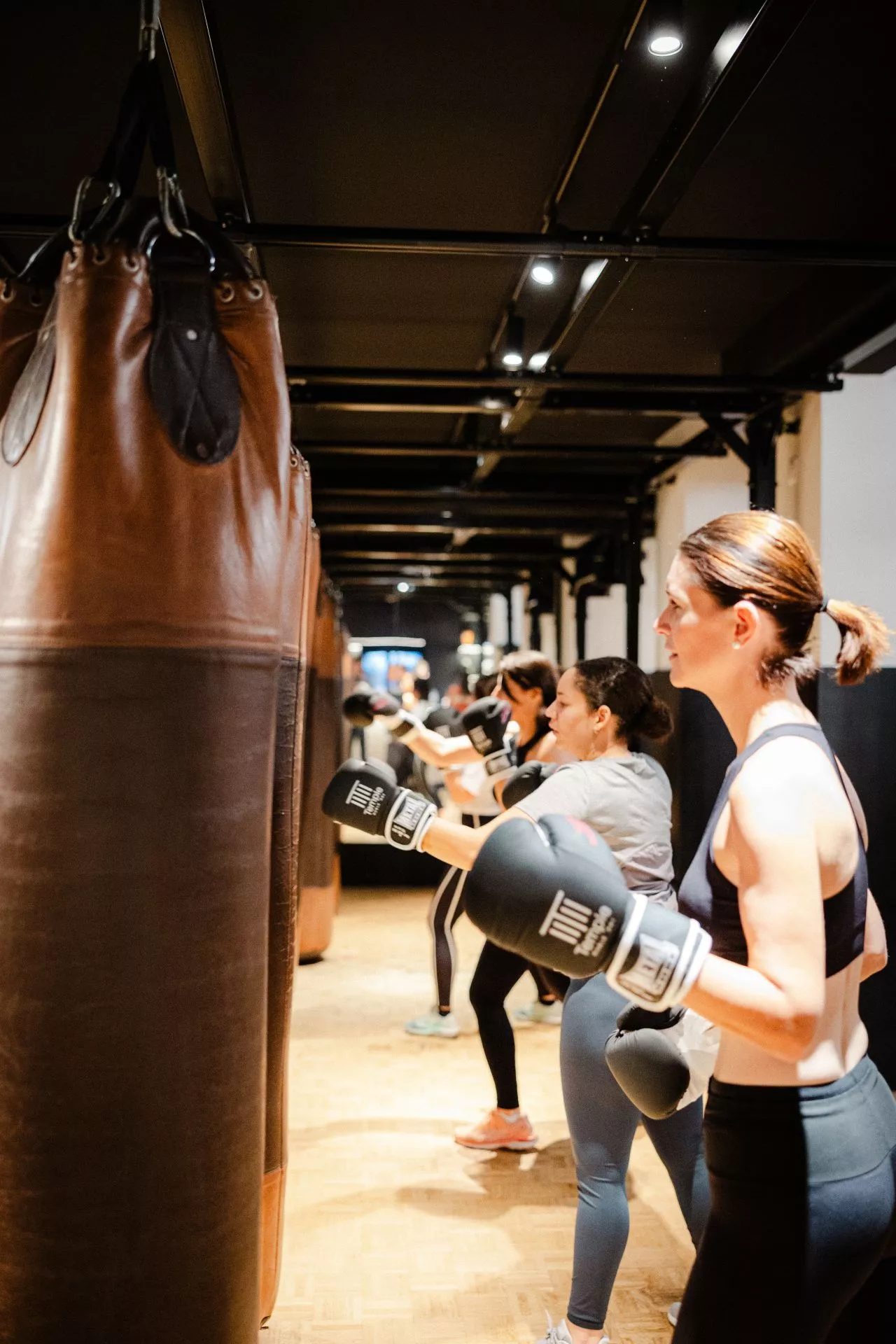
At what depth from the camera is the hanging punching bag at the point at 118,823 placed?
41.3 inches

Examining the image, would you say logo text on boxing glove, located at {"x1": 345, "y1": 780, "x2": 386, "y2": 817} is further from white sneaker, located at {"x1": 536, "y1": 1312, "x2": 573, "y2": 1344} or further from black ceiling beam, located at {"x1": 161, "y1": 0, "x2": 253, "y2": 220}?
black ceiling beam, located at {"x1": 161, "y1": 0, "x2": 253, "y2": 220}

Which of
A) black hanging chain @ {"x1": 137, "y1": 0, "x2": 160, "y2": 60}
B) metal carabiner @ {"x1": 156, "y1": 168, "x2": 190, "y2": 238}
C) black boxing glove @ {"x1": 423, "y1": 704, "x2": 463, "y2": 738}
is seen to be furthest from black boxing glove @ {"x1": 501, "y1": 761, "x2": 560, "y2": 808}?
black boxing glove @ {"x1": 423, "y1": 704, "x2": 463, "y2": 738}

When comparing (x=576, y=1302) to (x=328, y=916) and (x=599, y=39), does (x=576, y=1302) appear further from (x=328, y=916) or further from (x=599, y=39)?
(x=328, y=916)

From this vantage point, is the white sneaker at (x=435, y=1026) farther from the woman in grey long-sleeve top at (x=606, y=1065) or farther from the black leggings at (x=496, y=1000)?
the woman in grey long-sleeve top at (x=606, y=1065)

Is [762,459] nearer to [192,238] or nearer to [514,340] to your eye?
[514,340]

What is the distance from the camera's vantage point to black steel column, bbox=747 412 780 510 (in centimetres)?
480

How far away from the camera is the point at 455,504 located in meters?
7.24

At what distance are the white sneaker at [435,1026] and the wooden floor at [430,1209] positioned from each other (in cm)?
6

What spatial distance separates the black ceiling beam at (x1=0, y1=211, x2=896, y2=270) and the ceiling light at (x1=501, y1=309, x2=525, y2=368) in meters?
1.20

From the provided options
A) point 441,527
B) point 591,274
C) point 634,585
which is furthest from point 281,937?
point 441,527

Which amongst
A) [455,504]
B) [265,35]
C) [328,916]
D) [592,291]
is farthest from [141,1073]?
[455,504]

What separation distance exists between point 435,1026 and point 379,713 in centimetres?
146

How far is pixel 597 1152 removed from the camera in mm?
2064

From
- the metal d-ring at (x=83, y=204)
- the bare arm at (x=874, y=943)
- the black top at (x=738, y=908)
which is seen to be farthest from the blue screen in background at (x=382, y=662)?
the metal d-ring at (x=83, y=204)
